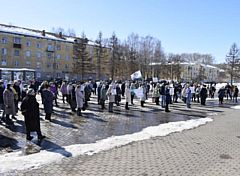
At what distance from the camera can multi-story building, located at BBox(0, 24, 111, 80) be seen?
6869 centimetres

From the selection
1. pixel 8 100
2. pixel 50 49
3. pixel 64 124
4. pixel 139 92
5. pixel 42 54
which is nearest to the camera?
pixel 8 100

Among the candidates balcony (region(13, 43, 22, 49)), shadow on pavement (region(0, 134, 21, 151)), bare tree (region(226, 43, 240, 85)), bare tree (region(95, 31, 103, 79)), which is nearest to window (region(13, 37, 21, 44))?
balcony (region(13, 43, 22, 49))

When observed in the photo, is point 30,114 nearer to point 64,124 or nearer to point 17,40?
point 64,124

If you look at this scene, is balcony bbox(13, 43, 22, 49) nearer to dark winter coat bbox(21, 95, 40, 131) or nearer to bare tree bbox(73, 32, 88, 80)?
bare tree bbox(73, 32, 88, 80)

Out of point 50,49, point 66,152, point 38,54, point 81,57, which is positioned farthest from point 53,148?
point 50,49

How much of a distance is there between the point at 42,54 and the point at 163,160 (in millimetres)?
71177

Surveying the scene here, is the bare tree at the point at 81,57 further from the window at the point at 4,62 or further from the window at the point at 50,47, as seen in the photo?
the window at the point at 4,62

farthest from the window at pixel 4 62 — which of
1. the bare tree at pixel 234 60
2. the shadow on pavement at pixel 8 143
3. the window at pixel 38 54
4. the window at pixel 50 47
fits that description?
the shadow on pavement at pixel 8 143

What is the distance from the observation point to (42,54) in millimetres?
75688

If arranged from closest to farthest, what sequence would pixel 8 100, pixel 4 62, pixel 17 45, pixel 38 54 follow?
pixel 8 100 → pixel 4 62 → pixel 17 45 → pixel 38 54

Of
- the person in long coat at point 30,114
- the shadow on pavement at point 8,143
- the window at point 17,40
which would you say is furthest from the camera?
the window at point 17,40

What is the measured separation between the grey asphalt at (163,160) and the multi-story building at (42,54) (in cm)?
5778

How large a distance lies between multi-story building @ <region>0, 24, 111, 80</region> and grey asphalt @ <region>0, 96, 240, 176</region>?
57.8 metres

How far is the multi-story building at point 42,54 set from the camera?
68688 mm
